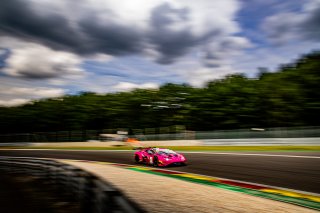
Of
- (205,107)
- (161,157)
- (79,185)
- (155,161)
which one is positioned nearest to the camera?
(79,185)

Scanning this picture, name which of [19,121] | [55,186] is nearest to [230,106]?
[55,186]

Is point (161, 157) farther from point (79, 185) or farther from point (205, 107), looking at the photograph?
point (205, 107)

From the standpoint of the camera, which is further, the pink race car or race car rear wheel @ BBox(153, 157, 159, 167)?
race car rear wheel @ BBox(153, 157, 159, 167)

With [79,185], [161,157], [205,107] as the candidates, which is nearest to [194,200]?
[79,185]

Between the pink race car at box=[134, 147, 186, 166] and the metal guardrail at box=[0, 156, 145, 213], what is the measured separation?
5.84 meters

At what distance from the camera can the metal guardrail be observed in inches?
151

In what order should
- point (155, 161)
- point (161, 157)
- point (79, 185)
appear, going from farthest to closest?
point (155, 161) → point (161, 157) → point (79, 185)

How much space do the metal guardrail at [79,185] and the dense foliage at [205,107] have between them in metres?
42.7

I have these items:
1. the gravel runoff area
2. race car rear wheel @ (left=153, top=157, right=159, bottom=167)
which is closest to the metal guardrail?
the gravel runoff area

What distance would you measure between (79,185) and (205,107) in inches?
2103

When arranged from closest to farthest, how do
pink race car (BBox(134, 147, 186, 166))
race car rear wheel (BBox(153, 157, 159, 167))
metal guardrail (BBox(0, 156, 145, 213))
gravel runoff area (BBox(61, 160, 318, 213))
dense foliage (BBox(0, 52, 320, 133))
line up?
metal guardrail (BBox(0, 156, 145, 213)) < gravel runoff area (BBox(61, 160, 318, 213)) < pink race car (BBox(134, 147, 186, 166)) < race car rear wheel (BBox(153, 157, 159, 167)) < dense foliage (BBox(0, 52, 320, 133))

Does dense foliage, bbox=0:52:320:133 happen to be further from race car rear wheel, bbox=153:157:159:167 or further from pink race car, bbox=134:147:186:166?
race car rear wheel, bbox=153:157:159:167

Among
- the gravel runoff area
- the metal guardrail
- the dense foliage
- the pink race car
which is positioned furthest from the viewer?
the dense foliage

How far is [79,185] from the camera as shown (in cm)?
751
